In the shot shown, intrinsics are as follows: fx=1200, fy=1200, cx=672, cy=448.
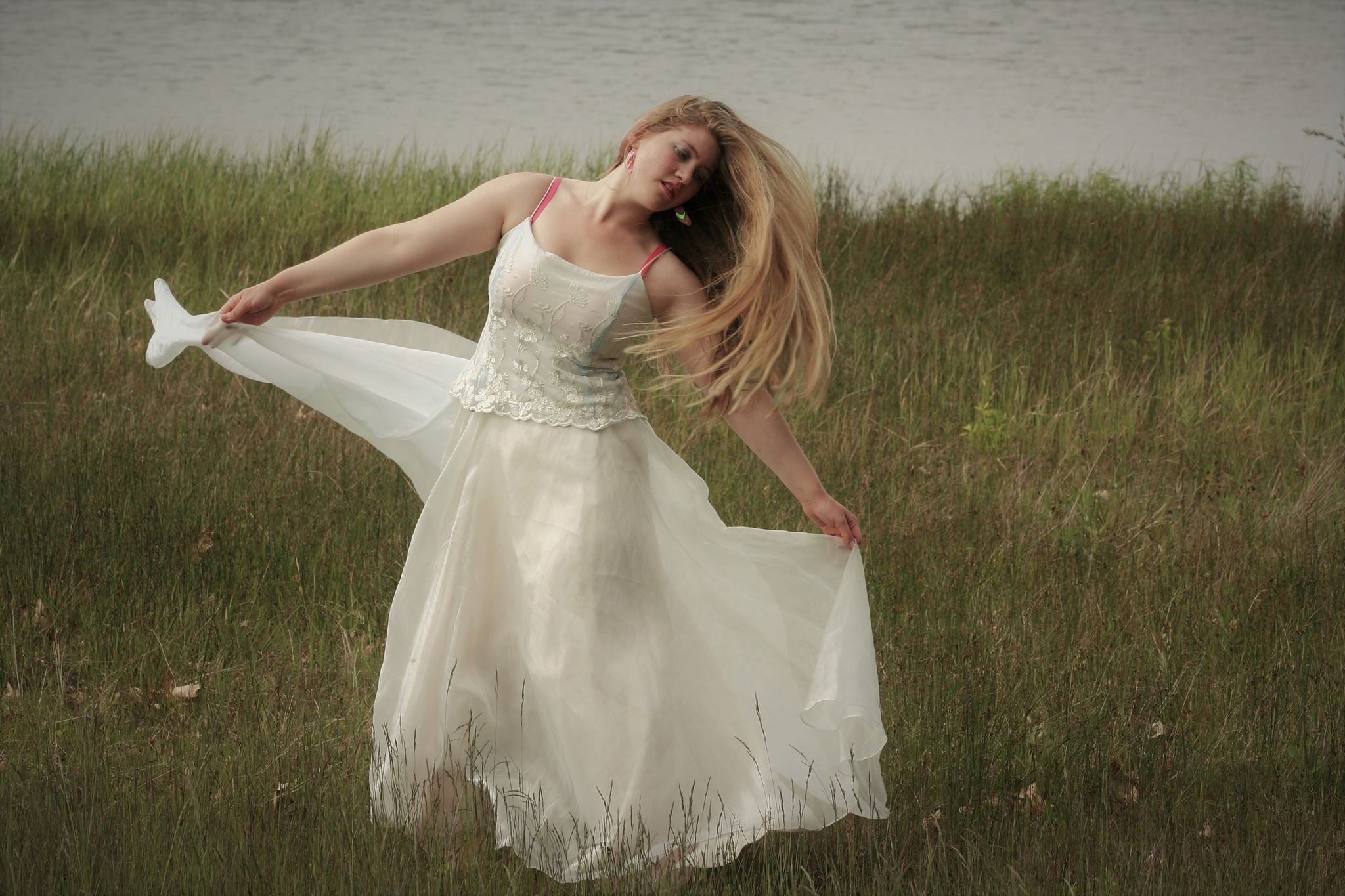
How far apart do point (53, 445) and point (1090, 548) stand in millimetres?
3949

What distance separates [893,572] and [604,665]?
6.35ft

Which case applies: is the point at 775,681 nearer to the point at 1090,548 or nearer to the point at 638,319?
the point at 638,319

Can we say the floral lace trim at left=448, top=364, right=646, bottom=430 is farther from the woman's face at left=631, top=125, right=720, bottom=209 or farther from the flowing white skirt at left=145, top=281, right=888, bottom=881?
the woman's face at left=631, top=125, right=720, bottom=209

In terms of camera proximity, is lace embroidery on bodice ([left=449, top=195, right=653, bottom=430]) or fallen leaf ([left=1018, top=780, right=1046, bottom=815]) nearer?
lace embroidery on bodice ([left=449, top=195, right=653, bottom=430])

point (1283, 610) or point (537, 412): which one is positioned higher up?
point (537, 412)

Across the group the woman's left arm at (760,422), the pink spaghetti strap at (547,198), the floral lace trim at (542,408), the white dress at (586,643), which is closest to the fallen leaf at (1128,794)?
the white dress at (586,643)

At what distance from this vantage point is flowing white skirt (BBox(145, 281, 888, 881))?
2.57 meters

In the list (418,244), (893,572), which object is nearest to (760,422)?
(418,244)

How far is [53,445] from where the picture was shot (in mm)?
4555

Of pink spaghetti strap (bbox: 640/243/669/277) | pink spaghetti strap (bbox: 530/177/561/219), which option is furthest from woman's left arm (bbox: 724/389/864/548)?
pink spaghetti strap (bbox: 530/177/561/219)

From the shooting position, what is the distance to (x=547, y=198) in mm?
2658

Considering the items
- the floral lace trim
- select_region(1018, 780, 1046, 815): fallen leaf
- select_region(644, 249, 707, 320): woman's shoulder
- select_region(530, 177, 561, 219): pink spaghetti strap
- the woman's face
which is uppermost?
the woman's face

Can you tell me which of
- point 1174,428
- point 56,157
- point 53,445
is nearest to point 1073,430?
point 1174,428

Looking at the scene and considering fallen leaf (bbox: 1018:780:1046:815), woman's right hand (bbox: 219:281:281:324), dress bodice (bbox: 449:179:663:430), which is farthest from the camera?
fallen leaf (bbox: 1018:780:1046:815)
